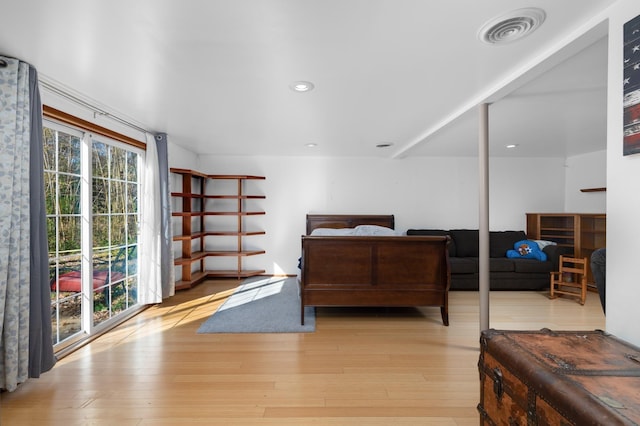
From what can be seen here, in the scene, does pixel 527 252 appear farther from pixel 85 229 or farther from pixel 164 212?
pixel 85 229

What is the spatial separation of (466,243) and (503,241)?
0.62m

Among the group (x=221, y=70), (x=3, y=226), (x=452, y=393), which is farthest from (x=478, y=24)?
(x=3, y=226)

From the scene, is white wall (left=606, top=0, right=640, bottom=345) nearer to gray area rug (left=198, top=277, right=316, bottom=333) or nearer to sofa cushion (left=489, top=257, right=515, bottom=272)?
gray area rug (left=198, top=277, right=316, bottom=333)

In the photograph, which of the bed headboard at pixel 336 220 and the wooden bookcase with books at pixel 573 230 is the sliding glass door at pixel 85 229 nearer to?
the bed headboard at pixel 336 220

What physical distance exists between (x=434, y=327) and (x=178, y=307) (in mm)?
2955

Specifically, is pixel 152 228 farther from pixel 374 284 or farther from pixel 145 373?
pixel 374 284

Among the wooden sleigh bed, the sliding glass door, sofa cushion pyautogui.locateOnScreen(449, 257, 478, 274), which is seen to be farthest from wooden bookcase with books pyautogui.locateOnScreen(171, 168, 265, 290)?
sofa cushion pyautogui.locateOnScreen(449, 257, 478, 274)

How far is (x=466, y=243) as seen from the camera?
4.84 m

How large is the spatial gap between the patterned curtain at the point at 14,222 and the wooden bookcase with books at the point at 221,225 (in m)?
2.64

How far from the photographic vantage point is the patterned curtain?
1747 millimetres

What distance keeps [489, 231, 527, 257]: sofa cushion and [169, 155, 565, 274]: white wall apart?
1.27ft

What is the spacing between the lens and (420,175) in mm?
5285

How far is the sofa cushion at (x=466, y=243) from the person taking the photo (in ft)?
15.8

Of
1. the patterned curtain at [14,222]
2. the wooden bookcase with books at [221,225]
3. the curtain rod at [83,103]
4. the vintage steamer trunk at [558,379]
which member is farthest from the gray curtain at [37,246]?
the vintage steamer trunk at [558,379]
